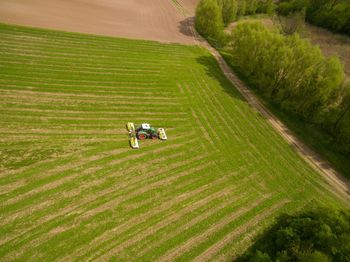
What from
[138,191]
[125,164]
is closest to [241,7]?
[125,164]

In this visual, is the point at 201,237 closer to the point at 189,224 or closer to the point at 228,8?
the point at 189,224

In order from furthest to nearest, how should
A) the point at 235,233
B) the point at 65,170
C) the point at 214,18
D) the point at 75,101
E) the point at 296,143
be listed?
1. the point at 214,18
2. the point at 296,143
3. the point at 75,101
4. the point at 65,170
5. the point at 235,233

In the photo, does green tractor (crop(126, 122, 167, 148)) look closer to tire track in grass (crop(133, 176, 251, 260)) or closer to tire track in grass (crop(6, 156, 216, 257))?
tire track in grass (crop(6, 156, 216, 257))

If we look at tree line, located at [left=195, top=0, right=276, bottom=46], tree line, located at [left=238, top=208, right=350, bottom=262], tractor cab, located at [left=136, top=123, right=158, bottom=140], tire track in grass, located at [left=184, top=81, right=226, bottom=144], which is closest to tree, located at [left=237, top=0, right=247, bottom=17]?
tree line, located at [left=195, top=0, right=276, bottom=46]

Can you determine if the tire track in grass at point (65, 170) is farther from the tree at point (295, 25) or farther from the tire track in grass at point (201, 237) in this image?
the tree at point (295, 25)

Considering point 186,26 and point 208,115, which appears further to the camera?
point 186,26

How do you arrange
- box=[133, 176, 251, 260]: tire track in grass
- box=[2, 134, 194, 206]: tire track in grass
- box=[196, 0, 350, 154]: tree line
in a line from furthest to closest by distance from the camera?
box=[196, 0, 350, 154]: tree line → box=[2, 134, 194, 206]: tire track in grass → box=[133, 176, 251, 260]: tire track in grass
